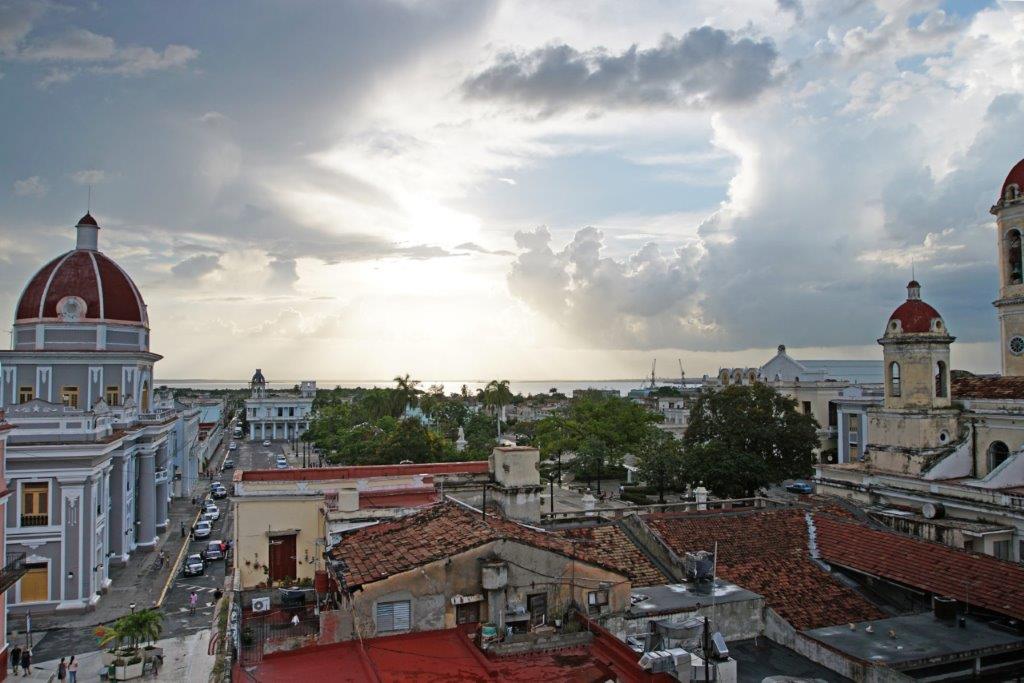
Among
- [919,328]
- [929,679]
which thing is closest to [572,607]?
[929,679]

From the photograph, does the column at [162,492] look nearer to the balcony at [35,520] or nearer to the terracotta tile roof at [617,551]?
the balcony at [35,520]

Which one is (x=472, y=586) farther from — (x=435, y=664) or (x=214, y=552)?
(x=214, y=552)

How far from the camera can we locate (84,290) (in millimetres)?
42500

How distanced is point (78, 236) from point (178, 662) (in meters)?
30.7

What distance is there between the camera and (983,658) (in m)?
12.5

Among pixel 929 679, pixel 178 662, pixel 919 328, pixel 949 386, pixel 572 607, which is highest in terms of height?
pixel 919 328

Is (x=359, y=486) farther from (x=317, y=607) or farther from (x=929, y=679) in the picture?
(x=929, y=679)

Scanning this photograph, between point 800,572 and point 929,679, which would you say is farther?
point 800,572

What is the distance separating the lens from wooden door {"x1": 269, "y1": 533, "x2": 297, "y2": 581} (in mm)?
17297

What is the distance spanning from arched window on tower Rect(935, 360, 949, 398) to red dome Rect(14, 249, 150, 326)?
43041mm

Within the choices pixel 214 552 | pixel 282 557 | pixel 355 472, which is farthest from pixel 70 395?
pixel 282 557

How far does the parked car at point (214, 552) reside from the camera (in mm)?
38797

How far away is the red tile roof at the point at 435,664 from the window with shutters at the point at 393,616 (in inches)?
8.8

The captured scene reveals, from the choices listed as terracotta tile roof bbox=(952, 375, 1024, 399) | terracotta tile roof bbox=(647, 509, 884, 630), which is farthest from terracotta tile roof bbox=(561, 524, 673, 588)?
terracotta tile roof bbox=(952, 375, 1024, 399)
